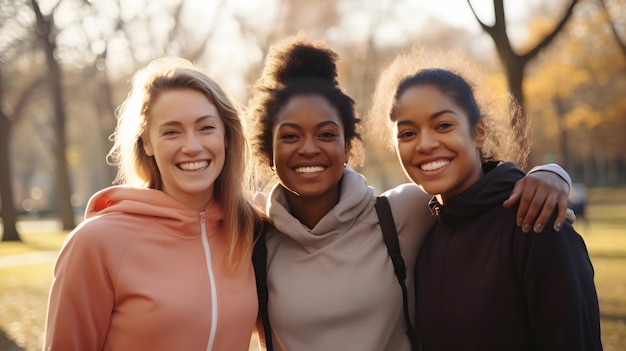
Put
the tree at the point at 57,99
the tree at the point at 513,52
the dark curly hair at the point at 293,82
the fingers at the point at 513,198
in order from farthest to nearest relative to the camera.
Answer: the tree at the point at 57,99 → the tree at the point at 513,52 → the dark curly hair at the point at 293,82 → the fingers at the point at 513,198

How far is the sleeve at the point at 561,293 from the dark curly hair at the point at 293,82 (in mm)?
1566

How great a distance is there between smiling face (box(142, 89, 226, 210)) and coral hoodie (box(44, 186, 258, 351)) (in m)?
0.16

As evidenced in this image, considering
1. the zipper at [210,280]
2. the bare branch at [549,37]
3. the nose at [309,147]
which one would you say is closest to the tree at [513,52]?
the bare branch at [549,37]

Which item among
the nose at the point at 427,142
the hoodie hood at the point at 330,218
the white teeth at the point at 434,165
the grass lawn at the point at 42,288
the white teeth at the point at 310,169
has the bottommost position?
the grass lawn at the point at 42,288

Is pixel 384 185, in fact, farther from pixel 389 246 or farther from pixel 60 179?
pixel 389 246

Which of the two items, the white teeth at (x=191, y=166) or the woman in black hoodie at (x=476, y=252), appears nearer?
the woman in black hoodie at (x=476, y=252)

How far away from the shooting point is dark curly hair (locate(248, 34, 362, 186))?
13.0 ft

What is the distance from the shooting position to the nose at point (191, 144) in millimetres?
3502

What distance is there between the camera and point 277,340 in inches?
148

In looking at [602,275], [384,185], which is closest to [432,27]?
[384,185]

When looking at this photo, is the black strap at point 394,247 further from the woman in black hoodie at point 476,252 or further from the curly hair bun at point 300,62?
→ the curly hair bun at point 300,62

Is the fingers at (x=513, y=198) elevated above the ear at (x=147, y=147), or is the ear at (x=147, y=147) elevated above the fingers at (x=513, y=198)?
the ear at (x=147, y=147)

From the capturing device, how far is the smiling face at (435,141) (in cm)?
329

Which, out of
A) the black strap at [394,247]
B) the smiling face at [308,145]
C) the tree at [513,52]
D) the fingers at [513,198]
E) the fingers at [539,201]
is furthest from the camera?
the tree at [513,52]
